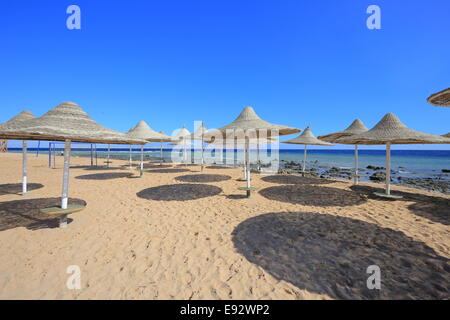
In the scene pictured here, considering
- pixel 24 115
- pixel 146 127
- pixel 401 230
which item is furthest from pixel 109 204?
pixel 146 127

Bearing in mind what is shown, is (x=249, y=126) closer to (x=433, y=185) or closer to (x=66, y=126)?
(x=66, y=126)

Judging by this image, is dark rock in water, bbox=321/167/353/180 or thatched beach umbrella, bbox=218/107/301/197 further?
dark rock in water, bbox=321/167/353/180

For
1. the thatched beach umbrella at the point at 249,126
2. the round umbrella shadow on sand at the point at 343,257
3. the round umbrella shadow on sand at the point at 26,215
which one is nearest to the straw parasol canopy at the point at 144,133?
the round umbrella shadow on sand at the point at 26,215

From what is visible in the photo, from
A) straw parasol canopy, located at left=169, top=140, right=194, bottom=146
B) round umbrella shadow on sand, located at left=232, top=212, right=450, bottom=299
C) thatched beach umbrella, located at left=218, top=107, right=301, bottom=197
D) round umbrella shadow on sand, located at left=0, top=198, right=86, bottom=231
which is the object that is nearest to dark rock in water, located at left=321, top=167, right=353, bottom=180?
thatched beach umbrella, located at left=218, top=107, right=301, bottom=197

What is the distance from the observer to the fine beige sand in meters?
2.36

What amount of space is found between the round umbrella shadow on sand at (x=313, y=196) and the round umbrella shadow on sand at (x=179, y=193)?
85.5 inches

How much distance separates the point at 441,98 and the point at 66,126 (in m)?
7.77

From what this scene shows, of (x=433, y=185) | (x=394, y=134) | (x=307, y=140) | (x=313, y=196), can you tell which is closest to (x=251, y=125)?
(x=313, y=196)

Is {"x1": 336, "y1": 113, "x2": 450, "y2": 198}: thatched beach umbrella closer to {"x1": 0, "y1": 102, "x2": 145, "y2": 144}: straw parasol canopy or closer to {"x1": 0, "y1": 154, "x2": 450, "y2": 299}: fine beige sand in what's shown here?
{"x1": 0, "y1": 154, "x2": 450, "y2": 299}: fine beige sand

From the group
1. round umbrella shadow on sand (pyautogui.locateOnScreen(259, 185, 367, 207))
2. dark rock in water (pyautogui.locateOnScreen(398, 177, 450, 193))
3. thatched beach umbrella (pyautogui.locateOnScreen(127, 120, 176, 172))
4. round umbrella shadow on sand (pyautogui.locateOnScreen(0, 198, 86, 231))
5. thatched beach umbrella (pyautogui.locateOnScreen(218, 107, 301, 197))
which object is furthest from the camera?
thatched beach umbrella (pyautogui.locateOnScreen(127, 120, 176, 172))

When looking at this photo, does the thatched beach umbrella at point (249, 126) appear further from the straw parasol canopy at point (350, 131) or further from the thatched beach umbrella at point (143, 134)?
the thatched beach umbrella at point (143, 134)

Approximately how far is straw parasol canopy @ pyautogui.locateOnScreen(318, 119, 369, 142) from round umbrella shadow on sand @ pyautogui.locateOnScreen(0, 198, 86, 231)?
38.6 ft

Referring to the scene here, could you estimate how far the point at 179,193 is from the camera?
23.1 feet

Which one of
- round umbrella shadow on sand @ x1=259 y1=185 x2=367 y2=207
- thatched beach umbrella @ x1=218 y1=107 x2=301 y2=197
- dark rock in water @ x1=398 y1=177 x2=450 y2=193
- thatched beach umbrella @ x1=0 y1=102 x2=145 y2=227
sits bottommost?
dark rock in water @ x1=398 y1=177 x2=450 y2=193
